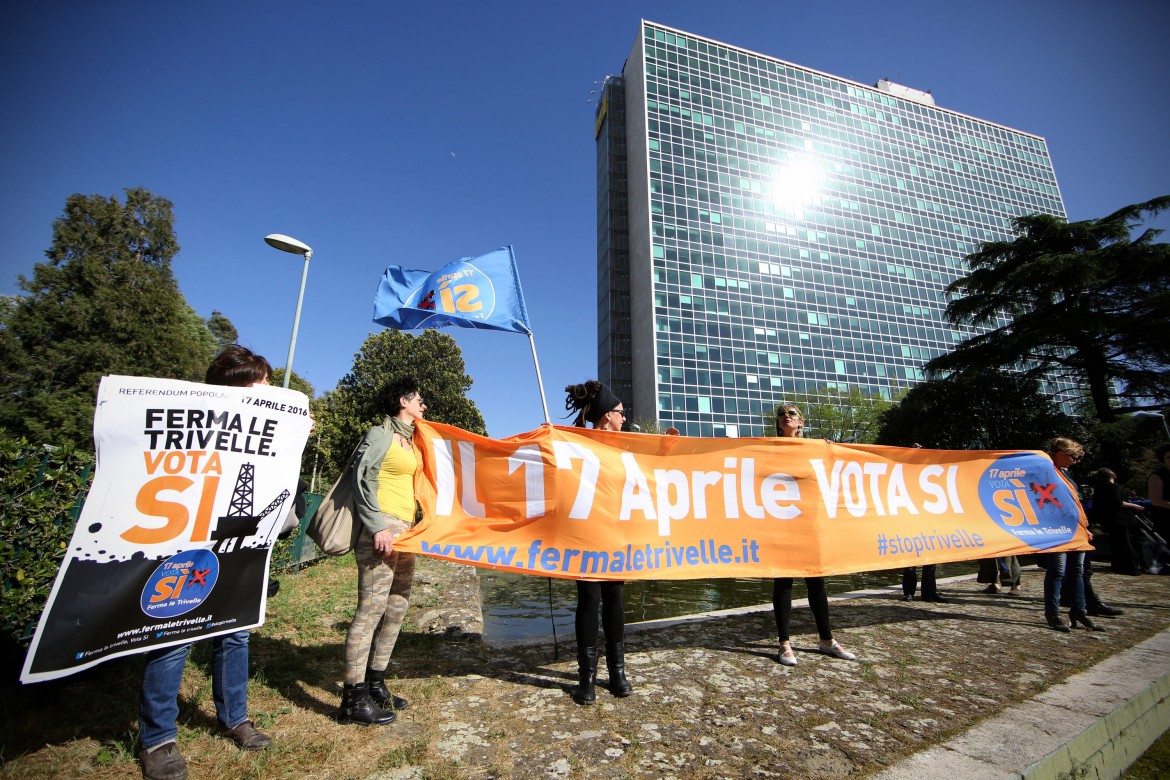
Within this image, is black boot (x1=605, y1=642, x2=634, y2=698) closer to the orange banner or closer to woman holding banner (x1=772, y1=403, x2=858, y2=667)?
the orange banner

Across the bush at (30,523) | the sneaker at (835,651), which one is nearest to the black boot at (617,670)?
the sneaker at (835,651)

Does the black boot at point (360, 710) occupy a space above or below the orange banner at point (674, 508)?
below

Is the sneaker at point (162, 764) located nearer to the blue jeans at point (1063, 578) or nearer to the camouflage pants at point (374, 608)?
the camouflage pants at point (374, 608)

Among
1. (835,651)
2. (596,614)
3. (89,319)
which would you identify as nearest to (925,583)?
(835,651)

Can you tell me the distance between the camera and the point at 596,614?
3.32 m

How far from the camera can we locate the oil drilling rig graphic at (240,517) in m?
2.60

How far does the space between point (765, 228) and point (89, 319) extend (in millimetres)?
58708

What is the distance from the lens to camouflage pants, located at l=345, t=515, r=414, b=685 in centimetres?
283

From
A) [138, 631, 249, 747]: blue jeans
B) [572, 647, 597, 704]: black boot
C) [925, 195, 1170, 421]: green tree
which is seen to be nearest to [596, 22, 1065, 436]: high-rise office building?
[925, 195, 1170, 421]: green tree

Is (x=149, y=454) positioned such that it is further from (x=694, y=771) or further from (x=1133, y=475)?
(x=1133, y=475)

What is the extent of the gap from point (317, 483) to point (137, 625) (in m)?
38.9

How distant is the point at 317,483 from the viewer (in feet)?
118

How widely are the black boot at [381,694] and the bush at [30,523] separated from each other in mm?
2076

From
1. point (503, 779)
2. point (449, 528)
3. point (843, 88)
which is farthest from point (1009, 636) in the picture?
point (843, 88)
